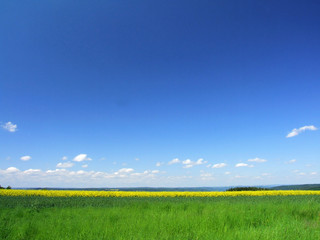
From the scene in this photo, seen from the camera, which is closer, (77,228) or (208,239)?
(208,239)

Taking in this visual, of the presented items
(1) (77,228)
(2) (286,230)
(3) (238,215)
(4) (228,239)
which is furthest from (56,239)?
(3) (238,215)

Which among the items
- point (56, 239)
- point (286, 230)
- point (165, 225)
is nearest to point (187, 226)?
point (165, 225)

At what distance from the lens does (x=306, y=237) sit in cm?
594

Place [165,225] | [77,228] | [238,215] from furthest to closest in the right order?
[238,215] → [165,225] → [77,228]

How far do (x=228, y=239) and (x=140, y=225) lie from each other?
2.99 m

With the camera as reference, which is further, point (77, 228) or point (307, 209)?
point (307, 209)

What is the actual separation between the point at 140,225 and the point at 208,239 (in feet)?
8.30

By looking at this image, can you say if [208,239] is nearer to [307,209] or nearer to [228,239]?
[228,239]

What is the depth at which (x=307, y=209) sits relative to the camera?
11.8 m

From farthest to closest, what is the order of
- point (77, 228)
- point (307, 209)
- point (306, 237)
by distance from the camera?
1. point (307, 209)
2. point (77, 228)
3. point (306, 237)

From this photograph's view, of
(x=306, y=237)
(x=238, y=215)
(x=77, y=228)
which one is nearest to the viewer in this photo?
(x=306, y=237)

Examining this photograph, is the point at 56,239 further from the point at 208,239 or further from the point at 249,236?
the point at 249,236

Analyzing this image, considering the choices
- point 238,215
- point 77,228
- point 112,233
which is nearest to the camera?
point 112,233

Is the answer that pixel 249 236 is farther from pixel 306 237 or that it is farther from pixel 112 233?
pixel 112 233
